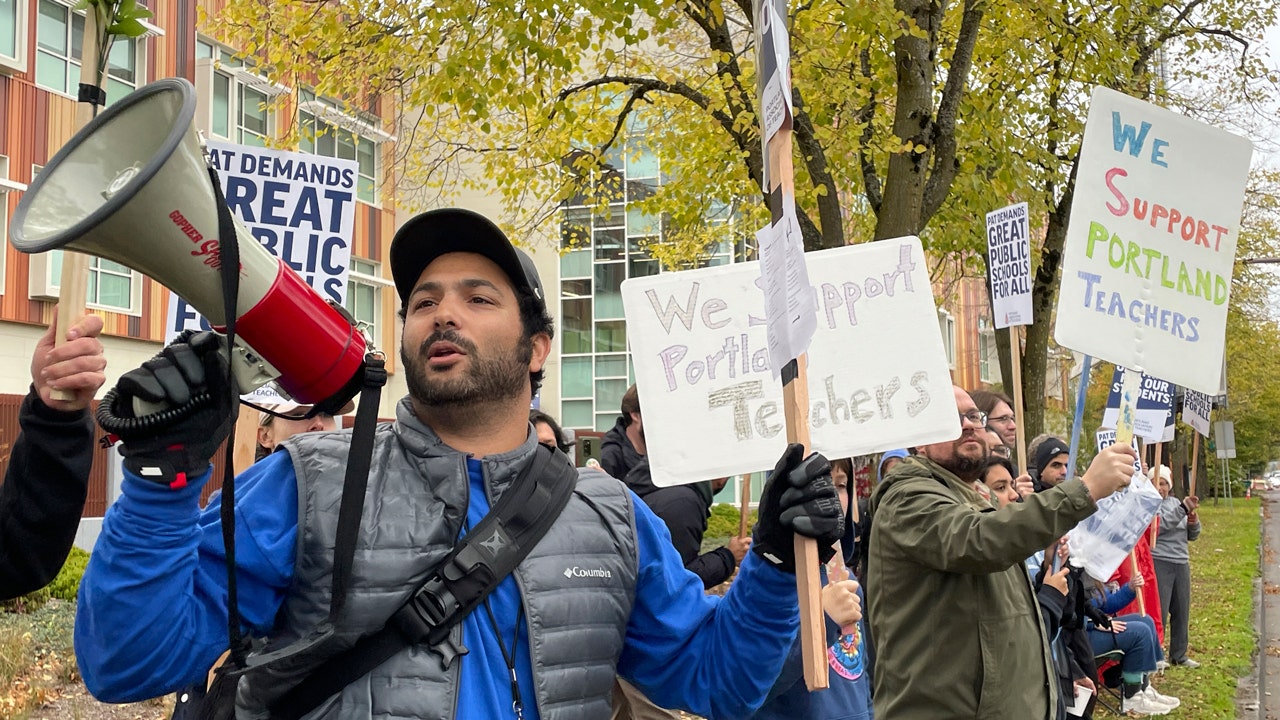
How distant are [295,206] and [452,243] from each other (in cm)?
294

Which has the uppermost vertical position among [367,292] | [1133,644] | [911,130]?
[367,292]

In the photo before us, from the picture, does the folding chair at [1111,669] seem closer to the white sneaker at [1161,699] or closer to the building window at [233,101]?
the white sneaker at [1161,699]

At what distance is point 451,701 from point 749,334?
9.36 feet

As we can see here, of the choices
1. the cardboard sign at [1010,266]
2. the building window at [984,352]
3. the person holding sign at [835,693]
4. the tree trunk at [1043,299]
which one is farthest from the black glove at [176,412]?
the building window at [984,352]

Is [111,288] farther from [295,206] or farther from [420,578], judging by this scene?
[420,578]

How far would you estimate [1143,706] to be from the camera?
7.98 meters

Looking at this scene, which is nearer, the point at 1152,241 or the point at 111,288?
the point at 1152,241

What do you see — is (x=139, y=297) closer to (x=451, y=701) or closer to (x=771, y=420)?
(x=771, y=420)

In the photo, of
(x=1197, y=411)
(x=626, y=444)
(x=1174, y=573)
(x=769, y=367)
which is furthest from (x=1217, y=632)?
(x=769, y=367)

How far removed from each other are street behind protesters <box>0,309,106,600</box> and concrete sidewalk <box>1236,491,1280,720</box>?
837 cm

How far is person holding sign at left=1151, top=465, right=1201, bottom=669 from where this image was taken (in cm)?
1004

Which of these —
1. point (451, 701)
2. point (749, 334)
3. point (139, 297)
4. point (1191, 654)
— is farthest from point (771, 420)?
point (139, 297)

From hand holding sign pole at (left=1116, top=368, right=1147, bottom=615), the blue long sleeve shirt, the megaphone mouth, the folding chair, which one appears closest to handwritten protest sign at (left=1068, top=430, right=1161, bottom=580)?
hand holding sign pole at (left=1116, top=368, right=1147, bottom=615)

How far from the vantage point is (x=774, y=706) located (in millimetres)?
3855
